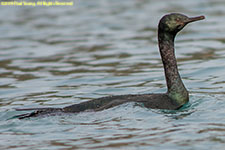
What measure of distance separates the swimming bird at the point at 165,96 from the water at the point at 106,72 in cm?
15

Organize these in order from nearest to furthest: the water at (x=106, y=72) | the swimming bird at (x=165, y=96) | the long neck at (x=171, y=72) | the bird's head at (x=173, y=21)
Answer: the water at (x=106, y=72) → the swimming bird at (x=165, y=96) → the bird's head at (x=173, y=21) → the long neck at (x=171, y=72)

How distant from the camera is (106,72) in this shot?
1234 cm

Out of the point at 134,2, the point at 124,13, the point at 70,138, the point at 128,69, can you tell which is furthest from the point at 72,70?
the point at 134,2

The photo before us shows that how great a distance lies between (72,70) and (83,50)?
2.42 meters

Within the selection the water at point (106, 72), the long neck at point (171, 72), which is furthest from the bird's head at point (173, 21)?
the water at point (106, 72)

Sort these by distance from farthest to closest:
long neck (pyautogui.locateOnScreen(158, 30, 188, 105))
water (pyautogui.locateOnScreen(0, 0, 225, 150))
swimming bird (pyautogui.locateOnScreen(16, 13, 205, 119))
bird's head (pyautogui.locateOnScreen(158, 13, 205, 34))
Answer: long neck (pyautogui.locateOnScreen(158, 30, 188, 105)), bird's head (pyautogui.locateOnScreen(158, 13, 205, 34)), swimming bird (pyautogui.locateOnScreen(16, 13, 205, 119)), water (pyautogui.locateOnScreen(0, 0, 225, 150))

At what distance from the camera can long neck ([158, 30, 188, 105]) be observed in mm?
8242

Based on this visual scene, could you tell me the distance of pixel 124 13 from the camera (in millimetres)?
20906

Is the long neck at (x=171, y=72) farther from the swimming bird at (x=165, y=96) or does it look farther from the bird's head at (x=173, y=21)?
the bird's head at (x=173, y=21)

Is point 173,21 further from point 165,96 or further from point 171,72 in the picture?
point 165,96

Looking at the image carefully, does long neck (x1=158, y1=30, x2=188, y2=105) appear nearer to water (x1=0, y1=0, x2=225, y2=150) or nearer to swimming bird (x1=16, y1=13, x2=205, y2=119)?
swimming bird (x1=16, y1=13, x2=205, y2=119)

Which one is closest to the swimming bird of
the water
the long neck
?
the long neck

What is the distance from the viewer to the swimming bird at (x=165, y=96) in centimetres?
793

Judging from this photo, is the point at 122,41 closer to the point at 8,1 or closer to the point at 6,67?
the point at 6,67
